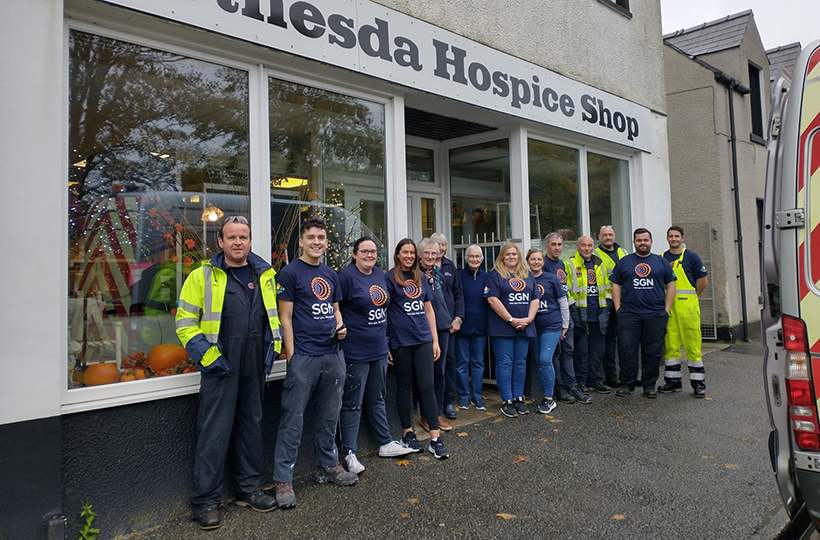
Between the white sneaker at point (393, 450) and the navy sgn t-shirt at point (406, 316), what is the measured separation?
0.80 metres

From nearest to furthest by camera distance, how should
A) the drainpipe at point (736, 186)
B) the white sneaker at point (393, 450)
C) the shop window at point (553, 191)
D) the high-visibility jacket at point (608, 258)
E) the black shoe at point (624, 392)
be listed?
the white sneaker at point (393, 450)
the black shoe at point (624, 392)
the high-visibility jacket at point (608, 258)
the shop window at point (553, 191)
the drainpipe at point (736, 186)

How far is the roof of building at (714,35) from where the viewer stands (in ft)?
41.1

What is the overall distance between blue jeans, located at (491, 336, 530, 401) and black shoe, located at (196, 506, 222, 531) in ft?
10.4

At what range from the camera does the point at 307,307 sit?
396cm

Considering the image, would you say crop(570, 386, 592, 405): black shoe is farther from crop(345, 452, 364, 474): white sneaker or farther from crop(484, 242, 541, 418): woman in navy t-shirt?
crop(345, 452, 364, 474): white sneaker

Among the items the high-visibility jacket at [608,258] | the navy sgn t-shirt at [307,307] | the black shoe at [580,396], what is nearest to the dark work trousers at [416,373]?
the navy sgn t-shirt at [307,307]

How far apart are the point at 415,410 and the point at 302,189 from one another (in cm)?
259

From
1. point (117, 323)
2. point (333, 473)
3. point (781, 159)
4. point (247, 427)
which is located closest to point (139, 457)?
point (247, 427)

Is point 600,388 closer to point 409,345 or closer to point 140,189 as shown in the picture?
point 409,345

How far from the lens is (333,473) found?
414 centimetres

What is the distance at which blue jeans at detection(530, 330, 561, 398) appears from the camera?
600 cm

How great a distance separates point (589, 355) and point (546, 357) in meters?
1.33

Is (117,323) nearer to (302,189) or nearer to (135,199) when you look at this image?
(135,199)

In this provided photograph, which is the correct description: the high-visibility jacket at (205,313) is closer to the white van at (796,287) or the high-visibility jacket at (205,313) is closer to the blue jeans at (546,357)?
the white van at (796,287)
